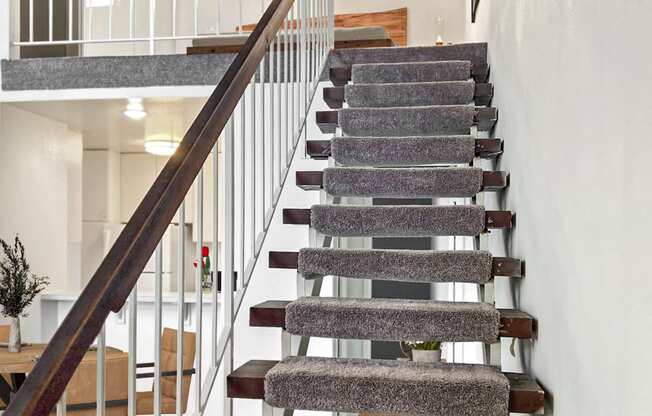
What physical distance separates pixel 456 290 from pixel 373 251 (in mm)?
3570

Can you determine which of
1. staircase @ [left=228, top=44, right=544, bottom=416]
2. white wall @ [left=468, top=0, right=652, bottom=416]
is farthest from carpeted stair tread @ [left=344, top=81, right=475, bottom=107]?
white wall @ [left=468, top=0, right=652, bottom=416]

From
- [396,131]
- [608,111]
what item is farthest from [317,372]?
[396,131]

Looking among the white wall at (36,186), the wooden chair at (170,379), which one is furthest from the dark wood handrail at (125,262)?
the white wall at (36,186)

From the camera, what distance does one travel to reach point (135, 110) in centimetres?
484

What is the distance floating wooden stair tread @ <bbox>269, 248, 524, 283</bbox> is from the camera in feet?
8.22

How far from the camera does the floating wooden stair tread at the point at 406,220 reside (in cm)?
273

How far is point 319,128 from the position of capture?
148 inches

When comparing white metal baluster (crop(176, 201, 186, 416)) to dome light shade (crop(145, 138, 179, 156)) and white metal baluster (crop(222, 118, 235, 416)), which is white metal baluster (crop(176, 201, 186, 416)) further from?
dome light shade (crop(145, 138, 179, 156))

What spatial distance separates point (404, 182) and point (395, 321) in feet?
2.76

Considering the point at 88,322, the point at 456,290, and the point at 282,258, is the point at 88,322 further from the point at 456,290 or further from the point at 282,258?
the point at 456,290

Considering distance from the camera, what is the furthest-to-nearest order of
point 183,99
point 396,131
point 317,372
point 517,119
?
point 183,99
point 396,131
point 517,119
point 317,372

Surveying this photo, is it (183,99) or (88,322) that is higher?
(183,99)

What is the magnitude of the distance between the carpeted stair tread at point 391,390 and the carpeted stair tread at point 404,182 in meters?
1.00

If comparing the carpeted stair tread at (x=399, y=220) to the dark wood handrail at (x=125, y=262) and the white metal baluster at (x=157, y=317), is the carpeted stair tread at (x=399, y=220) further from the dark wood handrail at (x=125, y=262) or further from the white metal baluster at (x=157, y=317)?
the white metal baluster at (x=157, y=317)
